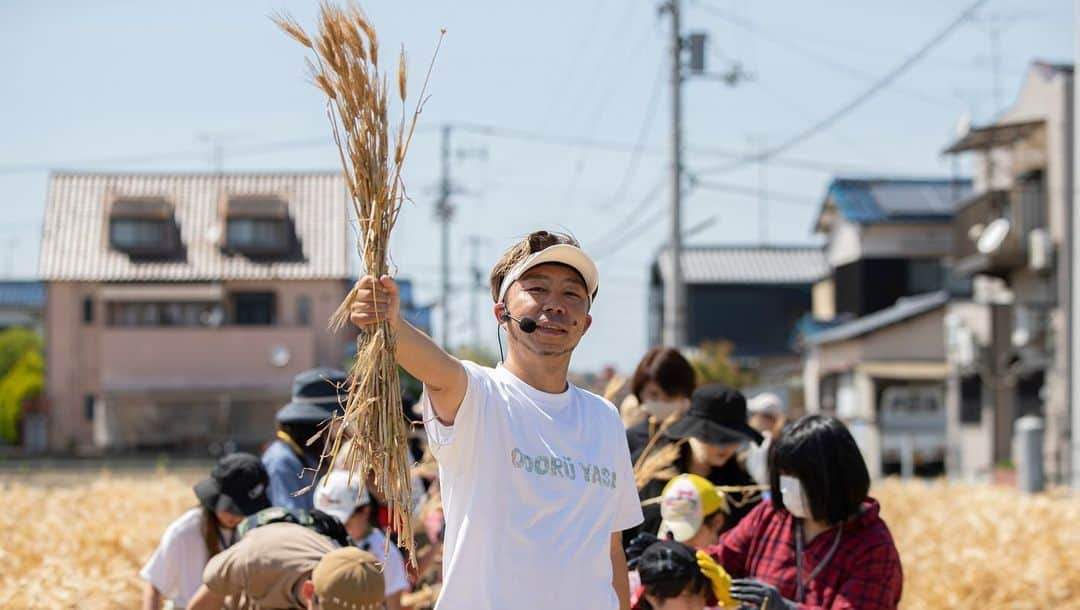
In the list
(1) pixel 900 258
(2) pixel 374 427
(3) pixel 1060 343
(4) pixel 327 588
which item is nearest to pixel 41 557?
(4) pixel 327 588

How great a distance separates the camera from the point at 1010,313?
3219 cm

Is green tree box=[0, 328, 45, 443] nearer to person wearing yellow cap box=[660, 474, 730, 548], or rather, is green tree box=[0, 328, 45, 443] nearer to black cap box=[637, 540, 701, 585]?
person wearing yellow cap box=[660, 474, 730, 548]

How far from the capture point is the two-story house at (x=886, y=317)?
39531mm

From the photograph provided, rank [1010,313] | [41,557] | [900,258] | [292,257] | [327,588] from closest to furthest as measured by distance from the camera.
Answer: [327,588] < [41,557] < [1010,313] < [900,258] < [292,257]

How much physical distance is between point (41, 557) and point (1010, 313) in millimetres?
27946

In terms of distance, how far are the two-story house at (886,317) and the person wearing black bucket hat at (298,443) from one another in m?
30.7

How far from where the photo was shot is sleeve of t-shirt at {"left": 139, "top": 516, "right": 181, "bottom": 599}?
578 cm

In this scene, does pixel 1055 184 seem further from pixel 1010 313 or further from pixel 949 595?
pixel 949 595

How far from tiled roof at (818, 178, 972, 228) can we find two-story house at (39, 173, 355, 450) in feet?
51.7

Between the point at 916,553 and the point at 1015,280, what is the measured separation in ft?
76.0

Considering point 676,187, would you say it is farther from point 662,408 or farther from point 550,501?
point 550,501

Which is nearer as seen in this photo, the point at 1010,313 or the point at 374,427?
the point at 374,427

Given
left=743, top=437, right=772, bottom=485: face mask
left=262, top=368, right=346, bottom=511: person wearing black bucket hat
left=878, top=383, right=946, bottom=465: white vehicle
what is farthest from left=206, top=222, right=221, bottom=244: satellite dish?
left=262, top=368, right=346, bottom=511: person wearing black bucket hat

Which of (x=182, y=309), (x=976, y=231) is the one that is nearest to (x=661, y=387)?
(x=976, y=231)
